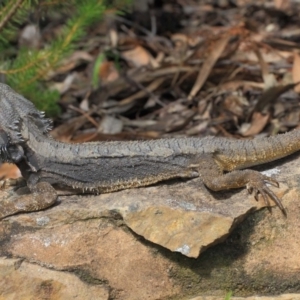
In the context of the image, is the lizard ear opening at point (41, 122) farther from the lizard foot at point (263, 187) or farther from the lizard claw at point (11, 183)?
the lizard foot at point (263, 187)

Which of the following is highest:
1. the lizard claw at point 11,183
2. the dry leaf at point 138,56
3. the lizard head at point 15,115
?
the lizard head at point 15,115

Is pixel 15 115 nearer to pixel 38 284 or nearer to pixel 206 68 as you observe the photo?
pixel 38 284

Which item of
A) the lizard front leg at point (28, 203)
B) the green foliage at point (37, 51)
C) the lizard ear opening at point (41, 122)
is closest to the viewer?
the lizard front leg at point (28, 203)

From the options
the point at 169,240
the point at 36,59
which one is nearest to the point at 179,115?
the point at 36,59

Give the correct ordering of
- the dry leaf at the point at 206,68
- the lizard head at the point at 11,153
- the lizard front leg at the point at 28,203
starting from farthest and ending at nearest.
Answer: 1. the dry leaf at the point at 206,68
2. the lizard head at the point at 11,153
3. the lizard front leg at the point at 28,203

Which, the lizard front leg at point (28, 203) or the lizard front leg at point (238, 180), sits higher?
the lizard front leg at point (28, 203)

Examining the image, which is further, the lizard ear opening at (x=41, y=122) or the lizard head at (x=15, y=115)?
the lizard ear opening at (x=41, y=122)

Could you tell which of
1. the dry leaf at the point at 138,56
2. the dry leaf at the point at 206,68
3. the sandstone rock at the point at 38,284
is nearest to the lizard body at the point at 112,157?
the sandstone rock at the point at 38,284

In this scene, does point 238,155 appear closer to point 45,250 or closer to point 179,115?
point 45,250
